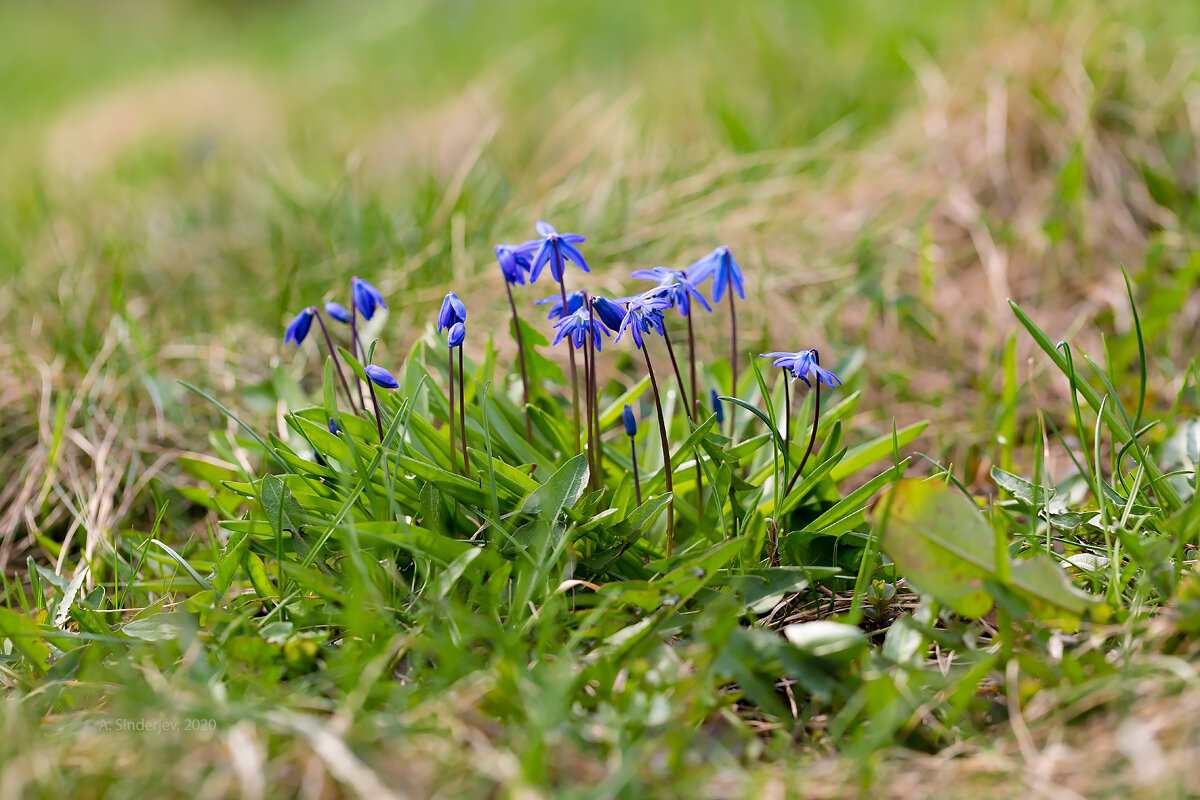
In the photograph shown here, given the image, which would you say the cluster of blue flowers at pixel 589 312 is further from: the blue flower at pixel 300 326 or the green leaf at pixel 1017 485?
the green leaf at pixel 1017 485

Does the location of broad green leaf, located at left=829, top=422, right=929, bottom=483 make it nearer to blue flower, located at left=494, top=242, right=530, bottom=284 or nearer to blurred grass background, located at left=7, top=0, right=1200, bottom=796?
blurred grass background, located at left=7, top=0, right=1200, bottom=796

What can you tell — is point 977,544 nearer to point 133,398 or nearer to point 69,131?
point 133,398

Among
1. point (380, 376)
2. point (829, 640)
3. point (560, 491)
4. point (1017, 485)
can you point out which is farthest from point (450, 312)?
point (1017, 485)

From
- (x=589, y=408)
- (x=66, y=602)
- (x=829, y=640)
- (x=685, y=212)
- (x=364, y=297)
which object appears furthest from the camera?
(x=685, y=212)

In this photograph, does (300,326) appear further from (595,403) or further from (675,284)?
(675,284)

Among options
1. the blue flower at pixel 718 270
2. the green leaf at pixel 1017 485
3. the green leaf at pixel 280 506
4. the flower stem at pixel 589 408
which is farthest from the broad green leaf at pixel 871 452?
the green leaf at pixel 280 506

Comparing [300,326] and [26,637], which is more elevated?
[300,326]

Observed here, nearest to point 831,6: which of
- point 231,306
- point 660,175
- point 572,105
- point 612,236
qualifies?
point 572,105
